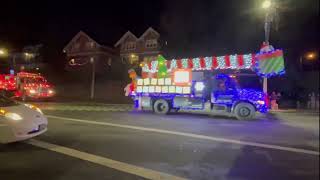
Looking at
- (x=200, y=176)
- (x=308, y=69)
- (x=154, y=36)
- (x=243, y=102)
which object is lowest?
(x=200, y=176)

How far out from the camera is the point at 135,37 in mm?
57688

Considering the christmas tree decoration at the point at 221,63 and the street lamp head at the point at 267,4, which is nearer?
the christmas tree decoration at the point at 221,63

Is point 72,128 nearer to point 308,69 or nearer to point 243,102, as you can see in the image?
point 243,102

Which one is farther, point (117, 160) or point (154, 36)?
point (154, 36)

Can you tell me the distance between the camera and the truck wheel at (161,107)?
65.2 ft

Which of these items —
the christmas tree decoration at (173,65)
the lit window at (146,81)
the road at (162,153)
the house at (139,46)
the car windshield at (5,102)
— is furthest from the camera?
the house at (139,46)

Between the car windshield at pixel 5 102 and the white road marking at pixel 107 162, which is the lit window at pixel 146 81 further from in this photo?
the car windshield at pixel 5 102

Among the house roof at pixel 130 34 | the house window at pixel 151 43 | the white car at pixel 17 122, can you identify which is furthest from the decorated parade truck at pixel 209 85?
the house roof at pixel 130 34

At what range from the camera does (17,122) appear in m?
9.20

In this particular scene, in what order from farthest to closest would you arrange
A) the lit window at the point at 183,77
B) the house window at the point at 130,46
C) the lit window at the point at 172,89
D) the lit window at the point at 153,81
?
the house window at the point at 130,46
the lit window at the point at 153,81
the lit window at the point at 172,89
the lit window at the point at 183,77

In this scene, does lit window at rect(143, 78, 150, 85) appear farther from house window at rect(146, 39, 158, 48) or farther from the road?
house window at rect(146, 39, 158, 48)

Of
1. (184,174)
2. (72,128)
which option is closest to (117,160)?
(184,174)

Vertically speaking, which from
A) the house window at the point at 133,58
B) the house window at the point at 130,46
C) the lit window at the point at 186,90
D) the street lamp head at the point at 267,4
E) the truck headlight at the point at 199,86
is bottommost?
the lit window at the point at 186,90

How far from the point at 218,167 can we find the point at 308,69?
25468 mm
